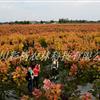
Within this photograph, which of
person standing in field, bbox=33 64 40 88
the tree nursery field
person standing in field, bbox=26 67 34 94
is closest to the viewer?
the tree nursery field

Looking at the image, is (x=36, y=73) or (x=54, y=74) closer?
(x=36, y=73)

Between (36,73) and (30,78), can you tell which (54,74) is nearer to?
(36,73)

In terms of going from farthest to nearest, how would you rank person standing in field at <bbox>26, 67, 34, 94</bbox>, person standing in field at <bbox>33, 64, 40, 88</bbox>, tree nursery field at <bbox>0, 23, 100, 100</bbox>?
1. person standing in field at <bbox>33, 64, 40, 88</bbox>
2. person standing in field at <bbox>26, 67, 34, 94</bbox>
3. tree nursery field at <bbox>0, 23, 100, 100</bbox>

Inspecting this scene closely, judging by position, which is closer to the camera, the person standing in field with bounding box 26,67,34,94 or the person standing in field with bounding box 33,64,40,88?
the person standing in field with bounding box 26,67,34,94

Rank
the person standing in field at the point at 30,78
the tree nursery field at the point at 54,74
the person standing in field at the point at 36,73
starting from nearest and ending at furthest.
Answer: the tree nursery field at the point at 54,74
the person standing in field at the point at 30,78
the person standing in field at the point at 36,73

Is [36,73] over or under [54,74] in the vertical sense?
over

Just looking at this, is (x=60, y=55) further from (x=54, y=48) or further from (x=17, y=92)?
(x=17, y=92)

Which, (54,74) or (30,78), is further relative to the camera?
(54,74)

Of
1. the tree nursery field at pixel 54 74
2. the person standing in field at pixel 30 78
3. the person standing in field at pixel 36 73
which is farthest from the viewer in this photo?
the person standing in field at pixel 36 73

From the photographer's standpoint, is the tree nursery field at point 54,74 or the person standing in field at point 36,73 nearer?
the tree nursery field at point 54,74

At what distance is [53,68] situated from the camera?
1692 cm

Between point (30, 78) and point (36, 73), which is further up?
point (36, 73)

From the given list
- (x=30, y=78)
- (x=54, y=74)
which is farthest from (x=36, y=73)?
(x=54, y=74)

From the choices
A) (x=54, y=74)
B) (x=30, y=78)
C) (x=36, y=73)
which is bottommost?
(x=54, y=74)
